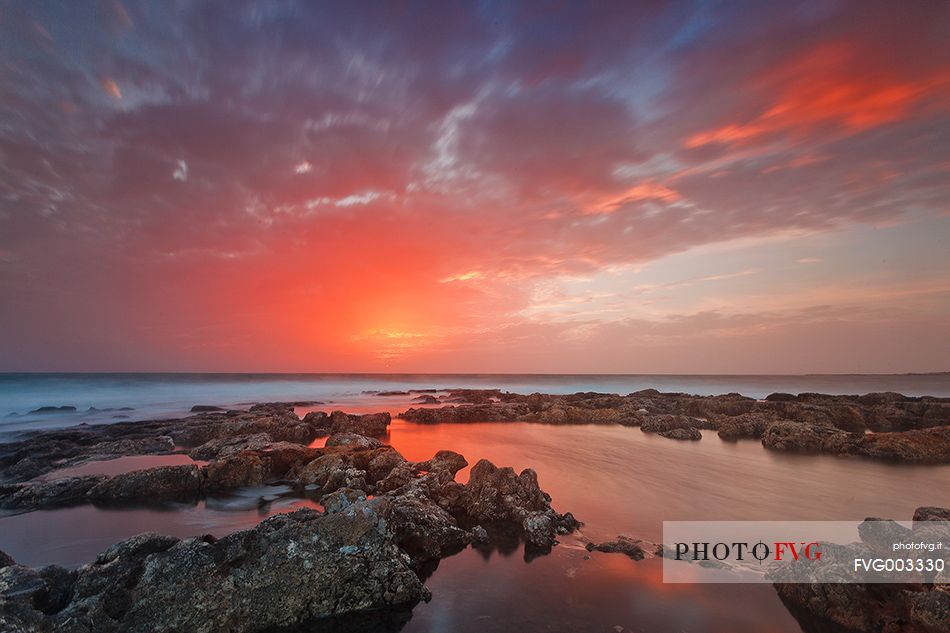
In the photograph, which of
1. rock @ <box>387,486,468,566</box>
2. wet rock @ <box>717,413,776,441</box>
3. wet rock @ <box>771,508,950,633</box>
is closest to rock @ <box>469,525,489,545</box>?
rock @ <box>387,486,468,566</box>

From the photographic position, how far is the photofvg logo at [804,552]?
5.73 meters

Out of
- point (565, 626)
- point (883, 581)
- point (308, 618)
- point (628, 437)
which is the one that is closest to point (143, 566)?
point (308, 618)

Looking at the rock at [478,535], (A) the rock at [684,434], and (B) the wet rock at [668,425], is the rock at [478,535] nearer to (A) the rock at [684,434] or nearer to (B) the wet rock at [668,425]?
(A) the rock at [684,434]

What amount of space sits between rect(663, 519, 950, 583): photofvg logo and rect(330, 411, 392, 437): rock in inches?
690

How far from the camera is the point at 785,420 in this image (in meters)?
22.3

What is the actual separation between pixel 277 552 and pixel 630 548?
6.59 m

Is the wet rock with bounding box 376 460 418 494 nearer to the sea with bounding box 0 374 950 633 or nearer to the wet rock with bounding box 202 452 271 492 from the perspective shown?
the sea with bounding box 0 374 950 633

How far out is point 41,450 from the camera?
1605 centimetres

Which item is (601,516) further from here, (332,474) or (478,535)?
(332,474)

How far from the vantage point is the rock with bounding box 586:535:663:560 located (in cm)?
780

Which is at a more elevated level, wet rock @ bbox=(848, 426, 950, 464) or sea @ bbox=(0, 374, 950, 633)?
wet rock @ bbox=(848, 426, 950, 464)

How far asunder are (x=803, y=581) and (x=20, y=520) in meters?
16.5

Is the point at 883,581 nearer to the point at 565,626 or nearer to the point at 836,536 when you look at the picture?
the point at 836,536

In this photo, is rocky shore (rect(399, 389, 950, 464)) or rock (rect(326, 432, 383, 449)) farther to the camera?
rocky shore (rect(399, 389, 950, 464))
